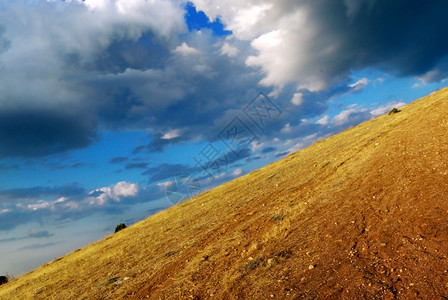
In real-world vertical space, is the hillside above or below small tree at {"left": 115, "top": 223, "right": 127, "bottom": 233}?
below

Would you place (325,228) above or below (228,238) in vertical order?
below

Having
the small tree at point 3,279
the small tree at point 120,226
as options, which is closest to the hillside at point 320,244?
the small tree at point 120,226

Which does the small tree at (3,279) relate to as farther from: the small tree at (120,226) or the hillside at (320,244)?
the hillside at (320,244)

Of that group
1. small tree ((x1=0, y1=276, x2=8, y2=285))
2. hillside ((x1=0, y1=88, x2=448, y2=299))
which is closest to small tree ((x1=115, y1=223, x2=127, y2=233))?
small tree ((x1=0, y1=276, x2=8, y2=285))

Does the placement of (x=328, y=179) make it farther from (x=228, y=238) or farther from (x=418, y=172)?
(x=228, y=238)

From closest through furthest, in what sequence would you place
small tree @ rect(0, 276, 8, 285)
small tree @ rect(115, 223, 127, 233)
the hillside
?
the hillside, small tree @ rect(0, 276, 8, 285), small tree @ rect(115, 223, 127, 233)

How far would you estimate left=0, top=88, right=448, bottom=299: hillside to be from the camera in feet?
23.4

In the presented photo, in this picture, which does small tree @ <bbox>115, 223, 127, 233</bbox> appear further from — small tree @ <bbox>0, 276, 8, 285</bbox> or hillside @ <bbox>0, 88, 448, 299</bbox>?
hillside @ <bbox>0, 88, 448, 299</bbox>

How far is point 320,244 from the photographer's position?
8.98 meters

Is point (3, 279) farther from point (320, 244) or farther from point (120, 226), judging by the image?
point (320, 244)

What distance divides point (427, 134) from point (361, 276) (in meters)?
12.7

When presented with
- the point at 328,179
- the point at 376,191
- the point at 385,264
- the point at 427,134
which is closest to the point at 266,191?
the point at 328,179

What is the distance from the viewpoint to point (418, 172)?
11.8m

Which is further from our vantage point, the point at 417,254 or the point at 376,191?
the point at 376,191
